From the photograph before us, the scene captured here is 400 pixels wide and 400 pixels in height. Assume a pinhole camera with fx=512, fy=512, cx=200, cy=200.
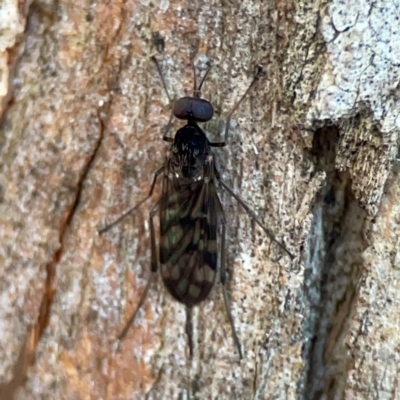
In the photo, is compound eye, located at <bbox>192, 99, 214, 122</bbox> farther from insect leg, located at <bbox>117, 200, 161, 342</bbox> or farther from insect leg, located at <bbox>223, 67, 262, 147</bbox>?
insect leg, located at <bbox>117, 200, 161, 342</bbox>

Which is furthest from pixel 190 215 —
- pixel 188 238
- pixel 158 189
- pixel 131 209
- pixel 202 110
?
pixel 202 110

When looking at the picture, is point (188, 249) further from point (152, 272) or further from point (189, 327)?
point (189, 327)

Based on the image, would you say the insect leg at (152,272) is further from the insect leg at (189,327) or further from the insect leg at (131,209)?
the insect leg at (189,327)

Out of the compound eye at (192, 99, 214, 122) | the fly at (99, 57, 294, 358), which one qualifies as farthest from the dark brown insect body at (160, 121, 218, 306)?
the compound eye at (192, 99, 214, 122)

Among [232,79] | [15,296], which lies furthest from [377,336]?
[15,296]

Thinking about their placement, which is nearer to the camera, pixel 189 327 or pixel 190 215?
pixel 189 327

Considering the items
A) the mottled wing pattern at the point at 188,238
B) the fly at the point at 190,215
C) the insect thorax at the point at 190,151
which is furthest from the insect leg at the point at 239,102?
the mottled wing pattern at the point at 188,238
